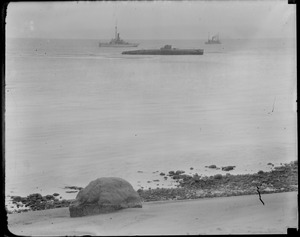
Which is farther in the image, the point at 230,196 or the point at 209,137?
the point at 209,137

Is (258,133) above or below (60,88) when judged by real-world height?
below

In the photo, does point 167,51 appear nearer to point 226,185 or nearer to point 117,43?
point 117,43

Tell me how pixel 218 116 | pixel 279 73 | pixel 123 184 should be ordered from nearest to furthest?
pixel 123 184, pixel 218 116, pixel 279 73

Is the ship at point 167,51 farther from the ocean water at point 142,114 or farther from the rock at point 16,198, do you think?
the rock at point 16,198

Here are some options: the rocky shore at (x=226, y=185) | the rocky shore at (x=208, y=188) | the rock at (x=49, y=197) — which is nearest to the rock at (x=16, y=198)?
the rocky shore at (x=208, y=188)

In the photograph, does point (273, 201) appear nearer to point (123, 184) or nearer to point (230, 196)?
point (230, 196)

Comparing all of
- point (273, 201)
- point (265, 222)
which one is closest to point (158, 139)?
point (273, 201)

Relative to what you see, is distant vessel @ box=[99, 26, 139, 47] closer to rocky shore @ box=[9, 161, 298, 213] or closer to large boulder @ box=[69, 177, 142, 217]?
rocky shore @ box=[9, 161, 298, 213]
